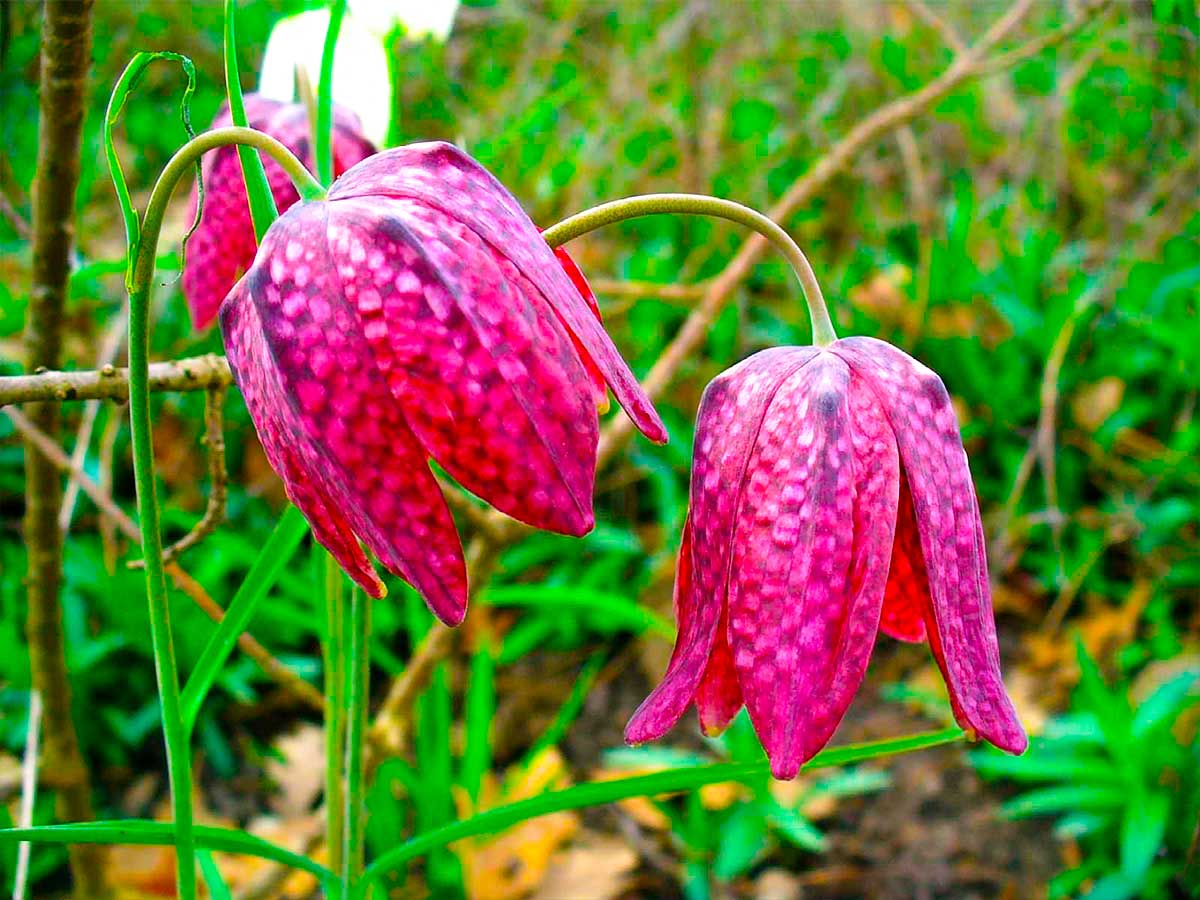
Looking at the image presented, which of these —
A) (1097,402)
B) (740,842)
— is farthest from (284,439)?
(1097,402)

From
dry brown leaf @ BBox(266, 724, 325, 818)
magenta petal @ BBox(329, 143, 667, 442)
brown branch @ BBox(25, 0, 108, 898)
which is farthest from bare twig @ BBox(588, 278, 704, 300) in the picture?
magenta petal @ BBox(329, 143, 667, 442)

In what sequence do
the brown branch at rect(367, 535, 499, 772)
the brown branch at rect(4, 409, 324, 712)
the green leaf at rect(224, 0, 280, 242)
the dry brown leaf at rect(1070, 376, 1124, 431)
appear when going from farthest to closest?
the dry brown leaf at rect(1070, 376, 1124, 431), the brown branch at rect(367, 535, 499, 772), the brown branch at rect(4, 409, 324, 712), the green leaf at rect(224, 0, 280, 242)

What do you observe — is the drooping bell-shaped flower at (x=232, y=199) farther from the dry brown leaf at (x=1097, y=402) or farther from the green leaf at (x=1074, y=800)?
the dry brown leaf at (x=1097, y=402)

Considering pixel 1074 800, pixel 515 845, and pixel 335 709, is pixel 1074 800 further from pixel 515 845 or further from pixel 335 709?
pixel 335 709

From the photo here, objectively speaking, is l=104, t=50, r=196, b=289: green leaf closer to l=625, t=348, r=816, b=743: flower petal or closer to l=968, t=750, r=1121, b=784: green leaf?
l=625, t=348, r=816, b=743: flower petal

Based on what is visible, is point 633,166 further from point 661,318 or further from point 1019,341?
point 1019,341

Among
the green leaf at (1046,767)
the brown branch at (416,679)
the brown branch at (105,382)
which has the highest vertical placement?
the brown branch at (105,382)

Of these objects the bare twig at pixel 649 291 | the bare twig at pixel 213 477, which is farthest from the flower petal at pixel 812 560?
the bare twig at pixel 649 291
